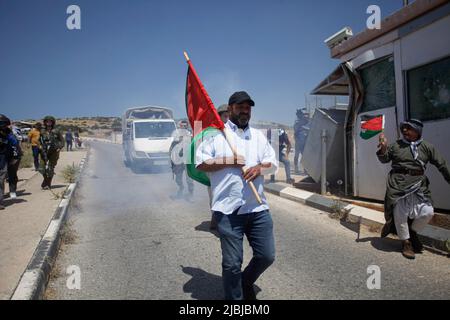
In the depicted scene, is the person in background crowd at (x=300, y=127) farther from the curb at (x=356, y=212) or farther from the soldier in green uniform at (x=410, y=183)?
the soldier in green uniform at (x=410, y=183)

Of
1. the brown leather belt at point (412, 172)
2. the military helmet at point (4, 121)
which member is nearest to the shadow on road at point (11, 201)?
the military helmet at point (4, 121)

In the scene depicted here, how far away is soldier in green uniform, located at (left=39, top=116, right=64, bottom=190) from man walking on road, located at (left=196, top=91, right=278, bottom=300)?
7415mm

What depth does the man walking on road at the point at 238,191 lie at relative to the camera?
2.92m

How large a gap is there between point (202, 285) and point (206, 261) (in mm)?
713

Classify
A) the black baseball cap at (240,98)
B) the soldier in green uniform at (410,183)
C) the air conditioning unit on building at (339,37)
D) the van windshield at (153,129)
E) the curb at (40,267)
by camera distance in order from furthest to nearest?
the van windshield at (153,129), the air conditioning unit on building at (339,37), the soldier in green uniform at (410,183), the curb at (40,267), the black baseball cap at (240,98)

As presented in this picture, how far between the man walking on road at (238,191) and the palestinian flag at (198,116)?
132 millimetres

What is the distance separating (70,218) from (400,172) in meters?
5.84

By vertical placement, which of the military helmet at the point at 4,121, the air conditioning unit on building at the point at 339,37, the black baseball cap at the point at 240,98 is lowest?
the black baseball cap at the point at 240,98

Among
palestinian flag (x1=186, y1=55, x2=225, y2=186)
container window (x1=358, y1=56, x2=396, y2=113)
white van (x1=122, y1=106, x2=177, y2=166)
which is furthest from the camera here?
white van (x1=122, y1=106, x2=177, y2=166)

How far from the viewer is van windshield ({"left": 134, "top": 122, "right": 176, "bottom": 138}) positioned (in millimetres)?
15875

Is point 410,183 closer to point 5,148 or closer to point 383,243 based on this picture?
point 383,243

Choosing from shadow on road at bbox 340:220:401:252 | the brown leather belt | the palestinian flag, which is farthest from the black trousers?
the brown leather belt

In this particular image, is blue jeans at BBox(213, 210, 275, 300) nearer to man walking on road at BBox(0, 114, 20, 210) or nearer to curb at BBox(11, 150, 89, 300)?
curb at BBox(11, 150, 89, 300)
